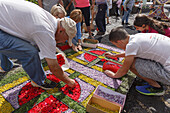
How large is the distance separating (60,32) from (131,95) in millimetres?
1608

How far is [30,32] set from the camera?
1396 millimetres

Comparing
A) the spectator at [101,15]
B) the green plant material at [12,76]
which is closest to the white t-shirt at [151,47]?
the green plant material at [12,76]

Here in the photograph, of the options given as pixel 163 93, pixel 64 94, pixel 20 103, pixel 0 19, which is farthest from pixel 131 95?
pixel 0 19

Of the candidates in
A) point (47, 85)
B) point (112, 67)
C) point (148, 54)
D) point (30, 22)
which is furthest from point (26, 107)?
point (148, 54)

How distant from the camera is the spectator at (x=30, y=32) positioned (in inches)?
53.9

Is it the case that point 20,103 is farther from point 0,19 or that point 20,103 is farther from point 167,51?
point 167,51

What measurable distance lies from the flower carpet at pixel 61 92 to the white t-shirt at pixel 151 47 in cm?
71

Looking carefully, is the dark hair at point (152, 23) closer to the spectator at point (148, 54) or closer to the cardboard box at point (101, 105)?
the spectator at point (148, 54)

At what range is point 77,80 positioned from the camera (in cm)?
226

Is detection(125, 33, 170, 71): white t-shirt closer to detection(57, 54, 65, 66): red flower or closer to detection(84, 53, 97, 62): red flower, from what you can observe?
detection(84, 53, 97, 62): red flower

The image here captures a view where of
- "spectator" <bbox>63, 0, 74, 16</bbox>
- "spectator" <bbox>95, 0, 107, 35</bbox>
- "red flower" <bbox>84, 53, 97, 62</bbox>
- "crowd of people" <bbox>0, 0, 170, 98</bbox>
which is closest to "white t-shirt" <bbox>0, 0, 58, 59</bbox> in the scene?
"crowd of people" <bbox>0, 0, 170, 98</bbox>

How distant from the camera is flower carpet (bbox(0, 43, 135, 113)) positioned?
1.69m

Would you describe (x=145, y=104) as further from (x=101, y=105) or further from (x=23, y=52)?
(x=23, y=52)

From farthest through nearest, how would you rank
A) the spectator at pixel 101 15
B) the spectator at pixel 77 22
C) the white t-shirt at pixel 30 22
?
the spectator at pixel 101 15 → the spectator at pixel 77 22 → the white t-shirt at pixel 30 22
